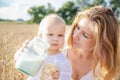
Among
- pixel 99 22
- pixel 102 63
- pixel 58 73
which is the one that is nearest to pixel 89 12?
pixel 99 22

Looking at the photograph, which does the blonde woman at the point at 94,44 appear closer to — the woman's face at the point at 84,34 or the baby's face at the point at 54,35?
the woman's face at the point at 84,34

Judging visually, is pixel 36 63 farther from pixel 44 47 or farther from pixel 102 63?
pixel 102 63

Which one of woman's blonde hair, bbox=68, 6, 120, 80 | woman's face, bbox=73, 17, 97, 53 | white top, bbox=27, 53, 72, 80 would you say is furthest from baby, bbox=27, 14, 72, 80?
woman's blonde hair, bbox=68, 6, 120, 80

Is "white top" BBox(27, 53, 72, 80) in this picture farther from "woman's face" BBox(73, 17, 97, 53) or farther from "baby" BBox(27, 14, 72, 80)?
"woman's face" BBox(73, 17, 97, 53)

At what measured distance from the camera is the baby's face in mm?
2760

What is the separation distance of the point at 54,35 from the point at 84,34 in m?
0.43

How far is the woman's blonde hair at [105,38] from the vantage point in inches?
126

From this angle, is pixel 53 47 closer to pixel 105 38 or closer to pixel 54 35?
pixel 54 35

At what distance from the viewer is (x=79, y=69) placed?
139 inches

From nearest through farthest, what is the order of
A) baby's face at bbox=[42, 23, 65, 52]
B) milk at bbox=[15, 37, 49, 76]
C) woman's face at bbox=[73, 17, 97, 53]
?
milk at bbox=[15, 37, 49, 76], baby's face at bbox=[42, 23, 65, 52], woman's face at bbox=[73, 17, 97, 53]

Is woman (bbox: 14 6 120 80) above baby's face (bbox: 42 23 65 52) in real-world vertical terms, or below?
below

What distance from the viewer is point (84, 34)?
316cm

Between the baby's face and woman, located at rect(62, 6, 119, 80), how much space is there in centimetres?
34

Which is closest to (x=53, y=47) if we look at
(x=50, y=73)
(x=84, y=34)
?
(x=50, y=73)
